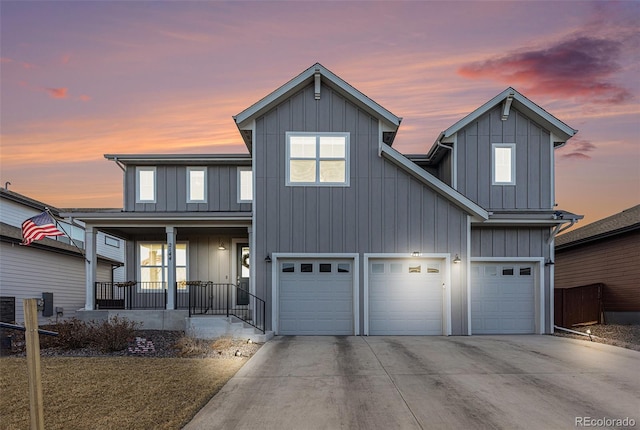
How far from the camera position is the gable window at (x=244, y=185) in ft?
56.9

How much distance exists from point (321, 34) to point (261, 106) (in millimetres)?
4058

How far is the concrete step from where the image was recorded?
13.0 metres

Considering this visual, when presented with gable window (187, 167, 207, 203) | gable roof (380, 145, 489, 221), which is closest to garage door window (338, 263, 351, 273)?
gable roof (380, 145, 489, 221)

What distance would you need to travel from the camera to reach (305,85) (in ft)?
46.7

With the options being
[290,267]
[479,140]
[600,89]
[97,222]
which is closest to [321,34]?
[479,140]

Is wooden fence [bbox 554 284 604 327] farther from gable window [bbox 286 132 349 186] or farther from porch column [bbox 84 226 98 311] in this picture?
porch column [bbox 84 226 98 311]

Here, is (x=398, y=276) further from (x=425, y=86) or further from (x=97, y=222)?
(x=97, y=222)

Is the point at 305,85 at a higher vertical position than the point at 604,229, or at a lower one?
higher

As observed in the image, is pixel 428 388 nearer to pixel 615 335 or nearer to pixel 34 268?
pixel 615 335

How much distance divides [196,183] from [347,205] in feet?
21.0

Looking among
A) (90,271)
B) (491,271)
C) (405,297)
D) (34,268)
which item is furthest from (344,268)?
(34,268)

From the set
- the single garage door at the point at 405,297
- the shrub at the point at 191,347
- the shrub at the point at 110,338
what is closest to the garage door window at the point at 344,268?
the single garage door at the point at 405,297

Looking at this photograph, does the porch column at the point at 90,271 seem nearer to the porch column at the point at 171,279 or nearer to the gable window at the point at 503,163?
the porch column at the point at 171,279

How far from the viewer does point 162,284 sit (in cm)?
1703
